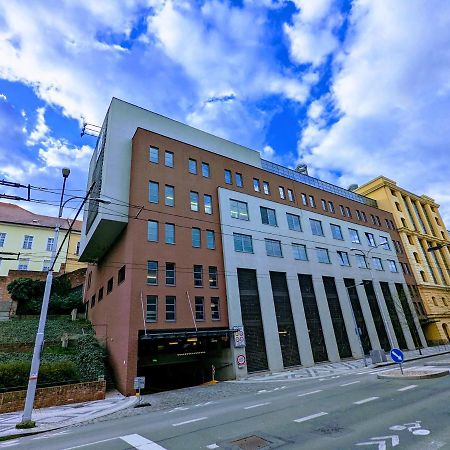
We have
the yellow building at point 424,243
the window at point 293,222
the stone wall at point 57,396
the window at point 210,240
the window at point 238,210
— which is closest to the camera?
the stone wall at point 57,396

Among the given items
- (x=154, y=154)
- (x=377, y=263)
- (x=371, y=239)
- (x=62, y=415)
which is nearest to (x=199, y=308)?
(x=62, y=415)

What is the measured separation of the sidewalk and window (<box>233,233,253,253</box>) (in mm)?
16834

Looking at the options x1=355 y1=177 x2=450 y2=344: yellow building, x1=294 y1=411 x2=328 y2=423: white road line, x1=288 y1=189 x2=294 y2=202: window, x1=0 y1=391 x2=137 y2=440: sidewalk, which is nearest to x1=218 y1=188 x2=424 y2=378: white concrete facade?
x1=288 y1=189 x2=294 y2=202: window

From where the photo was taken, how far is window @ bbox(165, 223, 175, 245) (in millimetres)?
27953

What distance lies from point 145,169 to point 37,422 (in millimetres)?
21120

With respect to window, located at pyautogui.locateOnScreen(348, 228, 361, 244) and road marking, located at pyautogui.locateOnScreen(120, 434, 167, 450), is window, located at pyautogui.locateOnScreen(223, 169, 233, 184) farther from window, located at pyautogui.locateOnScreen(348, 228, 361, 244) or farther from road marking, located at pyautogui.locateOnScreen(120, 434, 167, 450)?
road marking, located at pyautogui.locateOnScreen(120, 434, 167, 450)

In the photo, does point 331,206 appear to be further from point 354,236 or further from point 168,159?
point 168,159

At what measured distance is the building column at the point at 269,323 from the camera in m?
28.3

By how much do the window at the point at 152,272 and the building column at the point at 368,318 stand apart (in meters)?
27.1

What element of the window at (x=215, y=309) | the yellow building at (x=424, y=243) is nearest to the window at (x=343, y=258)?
the yellow building at (x=424, y=243)

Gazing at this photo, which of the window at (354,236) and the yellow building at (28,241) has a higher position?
the yellow building at (28,241)

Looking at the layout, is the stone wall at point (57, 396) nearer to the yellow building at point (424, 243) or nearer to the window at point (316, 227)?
the window at point (316, 227)

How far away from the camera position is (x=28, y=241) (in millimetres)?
55031

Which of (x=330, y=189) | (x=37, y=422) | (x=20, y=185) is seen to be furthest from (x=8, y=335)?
(x=330, y=189)
